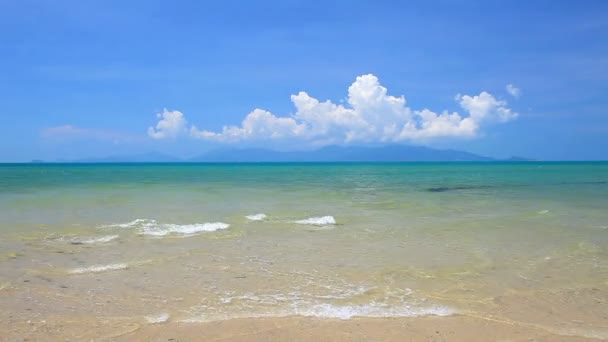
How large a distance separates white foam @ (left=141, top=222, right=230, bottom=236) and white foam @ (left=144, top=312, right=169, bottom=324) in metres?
8.14

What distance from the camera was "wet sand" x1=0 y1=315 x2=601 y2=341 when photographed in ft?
22.0

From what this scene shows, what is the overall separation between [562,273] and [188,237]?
429 inches

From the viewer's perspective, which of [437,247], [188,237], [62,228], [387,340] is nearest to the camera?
[387,340]

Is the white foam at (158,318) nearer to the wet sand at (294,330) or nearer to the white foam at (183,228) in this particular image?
the wet sand at (294,330)

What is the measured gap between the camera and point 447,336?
682 cm

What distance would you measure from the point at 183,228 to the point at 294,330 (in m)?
10.7

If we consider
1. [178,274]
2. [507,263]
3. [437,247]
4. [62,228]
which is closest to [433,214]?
[437,247]

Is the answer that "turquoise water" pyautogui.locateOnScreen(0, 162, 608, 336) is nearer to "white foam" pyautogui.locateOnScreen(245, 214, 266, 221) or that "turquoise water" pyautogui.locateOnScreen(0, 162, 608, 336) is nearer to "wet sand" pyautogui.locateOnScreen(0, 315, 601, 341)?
"white foam" pyautogui.locateOnScreen(245, 214, 266, 221)

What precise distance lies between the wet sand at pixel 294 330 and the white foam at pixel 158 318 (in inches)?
7.1

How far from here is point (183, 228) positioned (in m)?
16.7

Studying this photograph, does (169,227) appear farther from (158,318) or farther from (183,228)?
(158,318)

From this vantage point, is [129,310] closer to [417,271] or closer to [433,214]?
[417,271]

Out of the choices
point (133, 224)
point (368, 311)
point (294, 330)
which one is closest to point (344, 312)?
point (368, 311)

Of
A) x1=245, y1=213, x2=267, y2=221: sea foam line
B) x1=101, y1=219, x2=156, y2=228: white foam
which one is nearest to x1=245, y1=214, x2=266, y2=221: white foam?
x1=245, y1=213, x2=267, y2=221: sea foam line
